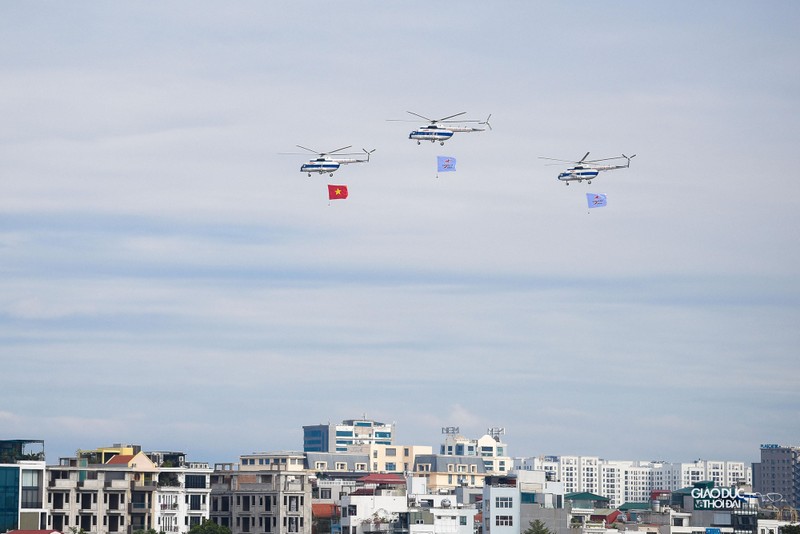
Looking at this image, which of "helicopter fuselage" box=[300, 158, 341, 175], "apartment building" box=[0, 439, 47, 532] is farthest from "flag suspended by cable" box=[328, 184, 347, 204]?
"apartment building" box=[0, 439, 47, 532]

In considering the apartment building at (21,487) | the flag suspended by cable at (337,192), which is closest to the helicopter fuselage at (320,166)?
the flag suspended by cable at (337,192)

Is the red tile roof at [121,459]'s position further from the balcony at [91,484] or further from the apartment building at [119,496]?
the balcony at [91,484]

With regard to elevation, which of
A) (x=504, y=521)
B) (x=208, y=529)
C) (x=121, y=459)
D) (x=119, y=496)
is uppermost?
(x=121, y=459)

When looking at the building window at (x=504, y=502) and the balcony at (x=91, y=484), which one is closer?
the balcony at (x=91, y=484)

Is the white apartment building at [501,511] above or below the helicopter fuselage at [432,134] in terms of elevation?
below

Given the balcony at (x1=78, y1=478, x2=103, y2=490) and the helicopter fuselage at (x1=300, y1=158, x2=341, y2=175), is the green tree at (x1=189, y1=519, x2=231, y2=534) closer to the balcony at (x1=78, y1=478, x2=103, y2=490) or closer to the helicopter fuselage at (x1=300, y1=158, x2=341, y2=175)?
the balcony at (x1=78, y1=478, x2=103, y2=490)

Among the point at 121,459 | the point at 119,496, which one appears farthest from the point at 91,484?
the point at 121,459

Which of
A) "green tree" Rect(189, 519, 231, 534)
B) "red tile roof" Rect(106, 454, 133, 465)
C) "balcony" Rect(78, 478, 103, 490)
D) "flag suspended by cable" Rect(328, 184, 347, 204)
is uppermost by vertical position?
"flag suspended by cable" Rect(328, 184, 347, 204)

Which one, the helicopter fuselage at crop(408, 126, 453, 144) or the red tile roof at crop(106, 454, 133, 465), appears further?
the red tile roof at crop(106, 454, 133, 465)

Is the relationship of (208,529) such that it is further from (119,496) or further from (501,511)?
(501,511)

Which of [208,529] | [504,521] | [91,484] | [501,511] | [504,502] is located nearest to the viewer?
[91,484]
